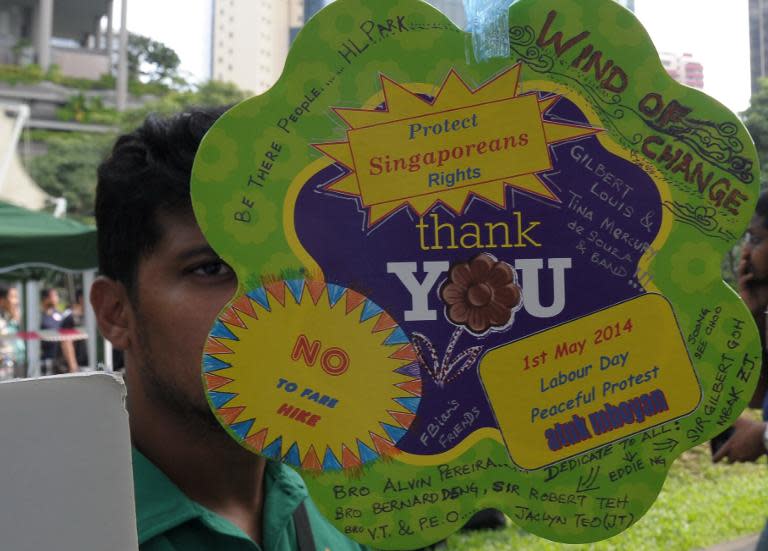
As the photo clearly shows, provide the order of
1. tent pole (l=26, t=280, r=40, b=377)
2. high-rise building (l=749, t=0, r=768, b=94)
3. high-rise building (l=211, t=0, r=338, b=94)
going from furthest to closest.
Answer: tent pole (l=26, t=280, r=40, b=377), high-rise building (l=749, t=0, r=768, b=94), high-rise building (l=211, t=0, r=338, b=94)

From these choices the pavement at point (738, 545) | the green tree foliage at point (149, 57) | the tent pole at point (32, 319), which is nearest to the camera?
the pavement at point (738, 545)

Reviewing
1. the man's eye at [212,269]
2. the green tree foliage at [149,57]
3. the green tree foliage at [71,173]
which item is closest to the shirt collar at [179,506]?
the man's eye at [212,269]

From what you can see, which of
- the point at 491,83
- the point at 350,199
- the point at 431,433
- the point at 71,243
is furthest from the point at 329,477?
the point at 71,243

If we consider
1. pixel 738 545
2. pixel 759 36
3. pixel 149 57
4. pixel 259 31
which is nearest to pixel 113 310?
pixel 259 31

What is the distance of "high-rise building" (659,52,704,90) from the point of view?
0.64 meters

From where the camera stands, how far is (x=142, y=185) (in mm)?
761

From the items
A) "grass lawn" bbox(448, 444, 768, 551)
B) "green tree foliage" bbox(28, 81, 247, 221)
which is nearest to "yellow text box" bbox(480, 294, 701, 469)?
"grass lawn" bbox(448, 444, 768, 551)

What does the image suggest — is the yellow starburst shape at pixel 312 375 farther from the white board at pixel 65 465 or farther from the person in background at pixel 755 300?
the person in background at pixel 755 300

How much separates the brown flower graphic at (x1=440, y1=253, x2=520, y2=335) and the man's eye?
208 mm

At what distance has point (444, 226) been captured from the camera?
1.96 feet

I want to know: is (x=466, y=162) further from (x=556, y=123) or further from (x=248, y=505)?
(x=248, y=505)

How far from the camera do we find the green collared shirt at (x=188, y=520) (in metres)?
0.74

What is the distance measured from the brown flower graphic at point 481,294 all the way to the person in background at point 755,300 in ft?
2.70

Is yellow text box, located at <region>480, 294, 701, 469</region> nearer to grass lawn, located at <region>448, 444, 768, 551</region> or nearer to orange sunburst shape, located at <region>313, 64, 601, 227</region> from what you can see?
orange sunburst shape, located at <region>313, 64, 601, 227</region>
